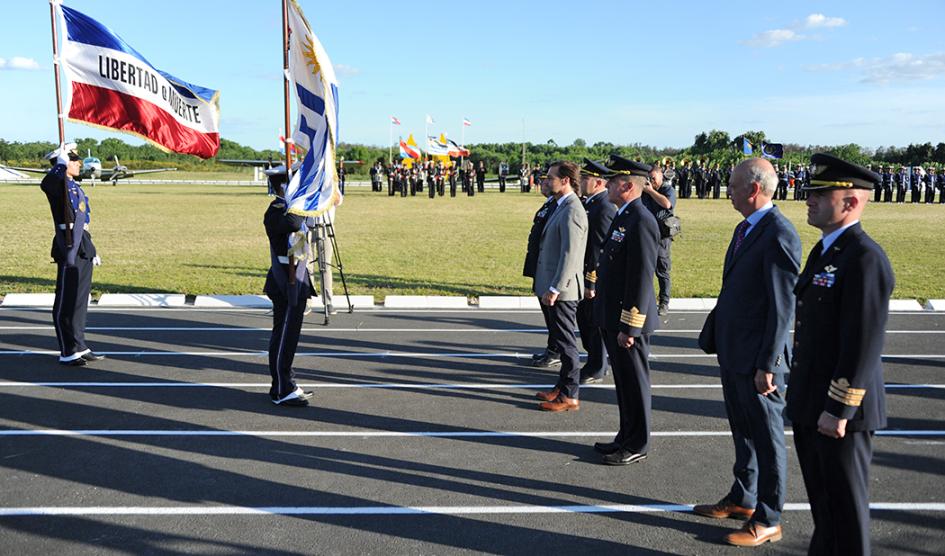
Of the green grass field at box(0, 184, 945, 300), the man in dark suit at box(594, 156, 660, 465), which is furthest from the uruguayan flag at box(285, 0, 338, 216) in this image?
the green grass field at box(0, 184, 945, 300)

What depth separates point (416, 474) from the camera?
5.53m

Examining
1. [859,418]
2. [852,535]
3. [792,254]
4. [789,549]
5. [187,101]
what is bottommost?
[789,549]

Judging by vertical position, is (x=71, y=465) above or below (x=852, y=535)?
below

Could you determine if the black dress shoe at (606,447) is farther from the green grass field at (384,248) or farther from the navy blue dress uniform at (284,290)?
the green grass field at (384,248)

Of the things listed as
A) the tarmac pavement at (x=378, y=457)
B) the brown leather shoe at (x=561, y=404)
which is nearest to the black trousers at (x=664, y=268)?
the tarmac pavement at (x=378, y=457)

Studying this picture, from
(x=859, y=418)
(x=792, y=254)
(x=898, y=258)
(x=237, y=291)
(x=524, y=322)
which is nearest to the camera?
(x=859, y=418)

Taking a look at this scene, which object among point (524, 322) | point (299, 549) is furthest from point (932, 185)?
point (299, 549)

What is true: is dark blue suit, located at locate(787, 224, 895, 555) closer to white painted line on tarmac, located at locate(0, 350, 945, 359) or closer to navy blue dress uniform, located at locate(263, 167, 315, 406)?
navy blue dress uniform, located at locate(263, 167, 315, 406)

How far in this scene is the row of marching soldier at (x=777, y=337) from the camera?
138 inches

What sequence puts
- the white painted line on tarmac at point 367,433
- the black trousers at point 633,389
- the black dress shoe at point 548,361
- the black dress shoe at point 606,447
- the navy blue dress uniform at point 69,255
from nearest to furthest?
1. the black trousers at point 633,389
2. the black dress shoe at point 606,447
3. the white painted line on tarmac at point 367,433
4. the navy blue dress uniform at point 69,255
5. the black dress shoe at point 548,361

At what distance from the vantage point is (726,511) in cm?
482

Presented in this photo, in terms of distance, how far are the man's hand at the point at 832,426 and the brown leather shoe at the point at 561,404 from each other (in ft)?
11.8

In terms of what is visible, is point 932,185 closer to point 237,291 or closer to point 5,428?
point 237,291

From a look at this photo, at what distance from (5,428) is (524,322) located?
21.8 ft
